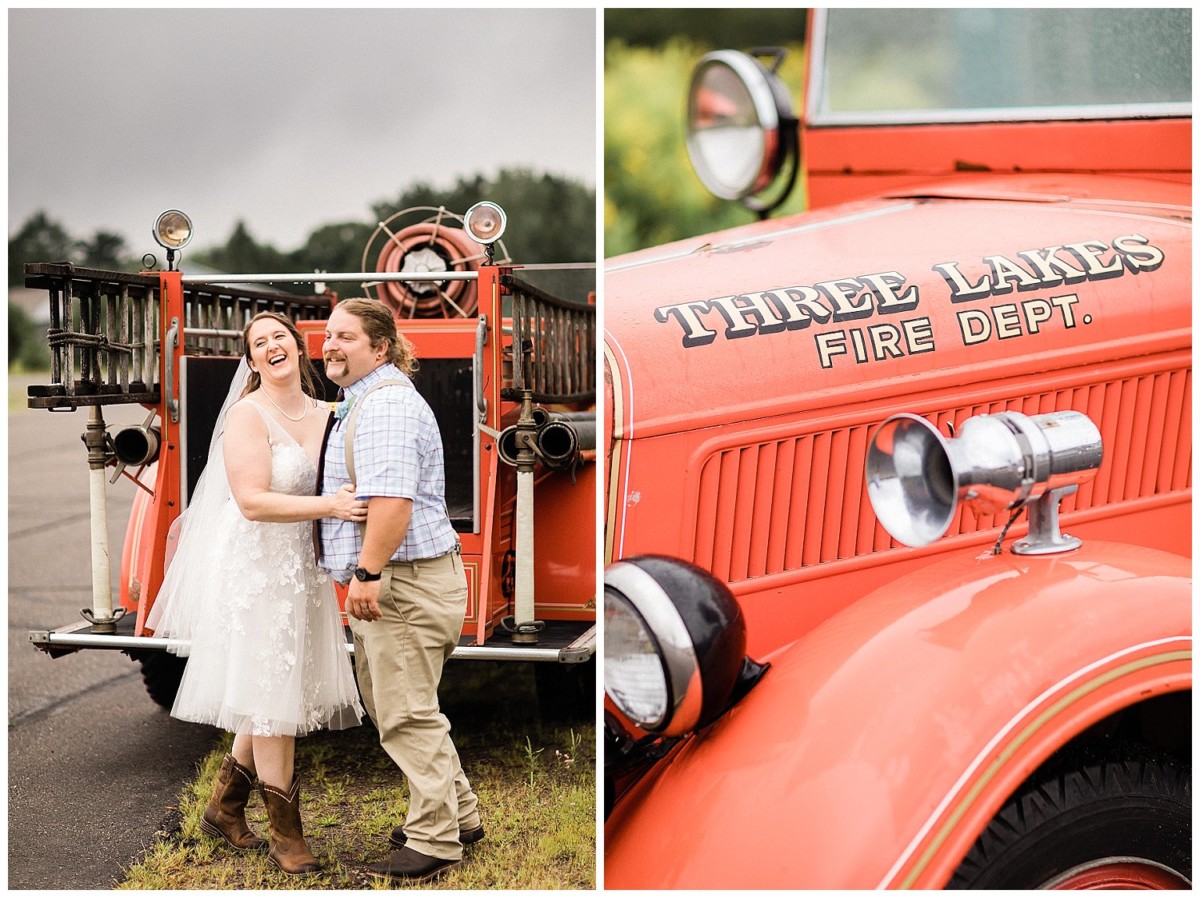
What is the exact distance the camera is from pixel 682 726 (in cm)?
189

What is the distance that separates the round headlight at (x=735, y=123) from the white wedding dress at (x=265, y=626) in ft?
4.58

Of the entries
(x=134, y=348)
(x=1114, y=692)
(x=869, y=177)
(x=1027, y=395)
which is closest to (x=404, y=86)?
(x=134, y=348)

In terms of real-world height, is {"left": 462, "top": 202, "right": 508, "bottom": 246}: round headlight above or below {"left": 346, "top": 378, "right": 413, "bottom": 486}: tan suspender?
above

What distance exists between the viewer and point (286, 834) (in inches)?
105

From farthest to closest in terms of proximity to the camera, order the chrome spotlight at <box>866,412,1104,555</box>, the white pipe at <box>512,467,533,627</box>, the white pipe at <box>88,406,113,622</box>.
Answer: the white pipe at <box>88,406,113,622</box>
the white pipe at <box>512,467,533,627</box>
the chrome spotlight at <box>866,412,1104,555</box>

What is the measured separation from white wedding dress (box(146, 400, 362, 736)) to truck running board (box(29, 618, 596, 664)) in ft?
0.57

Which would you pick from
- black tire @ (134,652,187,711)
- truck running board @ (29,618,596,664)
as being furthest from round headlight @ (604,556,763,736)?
black tire @ (134,652,187,711)

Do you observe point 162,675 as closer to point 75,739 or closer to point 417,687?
point 75,739

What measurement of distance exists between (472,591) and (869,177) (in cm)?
166

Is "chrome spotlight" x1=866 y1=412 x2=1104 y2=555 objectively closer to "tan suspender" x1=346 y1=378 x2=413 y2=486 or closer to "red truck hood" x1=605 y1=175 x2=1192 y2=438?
"red truck hood" x1=605 y1=175 x2=1192 y2=438

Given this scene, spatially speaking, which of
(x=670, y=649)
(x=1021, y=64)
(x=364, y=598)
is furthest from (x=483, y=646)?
(x=1021, y=64)

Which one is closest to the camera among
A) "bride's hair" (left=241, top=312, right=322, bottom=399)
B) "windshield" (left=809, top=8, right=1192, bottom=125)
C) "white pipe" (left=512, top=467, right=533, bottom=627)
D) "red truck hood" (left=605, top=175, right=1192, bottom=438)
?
"red truck hood" (left=605, top=175, right=1192, bottom=438)

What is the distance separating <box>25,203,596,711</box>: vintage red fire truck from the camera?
3.12 m

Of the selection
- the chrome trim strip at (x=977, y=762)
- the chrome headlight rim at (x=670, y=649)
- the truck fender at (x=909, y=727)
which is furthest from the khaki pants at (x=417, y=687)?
the chrome trim strip at (x=977, y=762)
